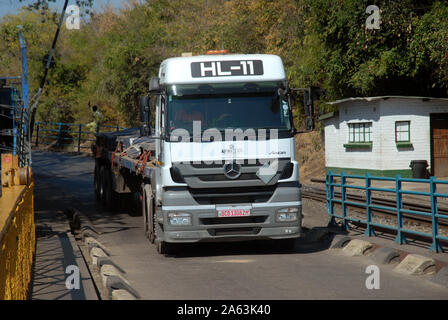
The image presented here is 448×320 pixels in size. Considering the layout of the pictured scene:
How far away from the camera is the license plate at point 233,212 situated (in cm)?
1021

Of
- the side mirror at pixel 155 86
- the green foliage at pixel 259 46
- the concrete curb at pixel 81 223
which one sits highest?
the green foliage at pixel 259 46

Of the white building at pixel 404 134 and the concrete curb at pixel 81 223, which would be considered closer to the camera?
the concrete curb at pixel 81 223

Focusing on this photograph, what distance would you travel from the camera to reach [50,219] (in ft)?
56.4

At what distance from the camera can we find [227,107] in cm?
1031

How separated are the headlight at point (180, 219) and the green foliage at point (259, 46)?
44.1 ft

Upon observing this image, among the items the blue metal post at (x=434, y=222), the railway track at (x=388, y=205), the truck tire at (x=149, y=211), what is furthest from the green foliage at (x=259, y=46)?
the blue metal post at (x=434, y=222)

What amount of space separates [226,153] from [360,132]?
19494 mm

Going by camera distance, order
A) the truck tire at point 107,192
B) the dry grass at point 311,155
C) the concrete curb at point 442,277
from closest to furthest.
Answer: the concrete curb at point 442,277
the truck tire at point 107,192
the dry grass at point 311,155

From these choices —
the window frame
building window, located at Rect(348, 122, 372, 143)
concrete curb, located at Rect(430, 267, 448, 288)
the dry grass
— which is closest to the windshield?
concrete curb, located at Rect(430, 267, 448, 288)

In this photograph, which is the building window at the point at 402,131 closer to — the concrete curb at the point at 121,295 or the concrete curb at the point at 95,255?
the concrete curb at the point at 95,255

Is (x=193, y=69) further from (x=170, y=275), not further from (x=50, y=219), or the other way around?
(x=50, y=219)
